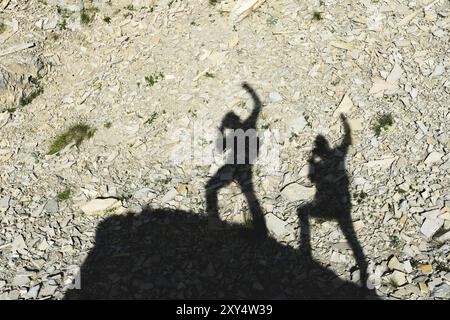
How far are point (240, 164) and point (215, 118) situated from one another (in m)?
1.60

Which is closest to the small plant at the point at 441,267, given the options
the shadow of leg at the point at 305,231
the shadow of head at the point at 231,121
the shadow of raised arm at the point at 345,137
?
the shadow of leg at the point at 305,231

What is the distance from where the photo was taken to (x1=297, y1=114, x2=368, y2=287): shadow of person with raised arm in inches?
363

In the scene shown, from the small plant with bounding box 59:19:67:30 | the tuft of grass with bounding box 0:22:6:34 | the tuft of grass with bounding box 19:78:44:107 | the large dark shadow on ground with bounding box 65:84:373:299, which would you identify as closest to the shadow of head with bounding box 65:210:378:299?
the large dark shadow on ground with bounding box 65:84:373:299

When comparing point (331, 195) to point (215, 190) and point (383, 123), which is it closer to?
point (383, 123)

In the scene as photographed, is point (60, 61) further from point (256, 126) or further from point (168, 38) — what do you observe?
point (256, 126)

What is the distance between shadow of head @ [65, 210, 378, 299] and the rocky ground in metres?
0.34

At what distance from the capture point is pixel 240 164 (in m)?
11.2

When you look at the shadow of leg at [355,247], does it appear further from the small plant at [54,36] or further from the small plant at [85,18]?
the small plant at [54,36]

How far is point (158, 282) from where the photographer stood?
911cm

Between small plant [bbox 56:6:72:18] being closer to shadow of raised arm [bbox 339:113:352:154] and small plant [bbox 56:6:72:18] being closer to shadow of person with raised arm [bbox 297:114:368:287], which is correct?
shadow of person with raised arm [bbox 297:114:368:287]

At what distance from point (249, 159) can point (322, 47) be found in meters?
4.09

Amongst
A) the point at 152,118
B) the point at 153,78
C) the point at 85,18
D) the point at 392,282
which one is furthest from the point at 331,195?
the point at 85,18

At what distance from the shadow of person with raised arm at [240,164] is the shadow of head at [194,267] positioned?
37 centimetres

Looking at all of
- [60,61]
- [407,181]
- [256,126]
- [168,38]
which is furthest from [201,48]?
[407,181]
